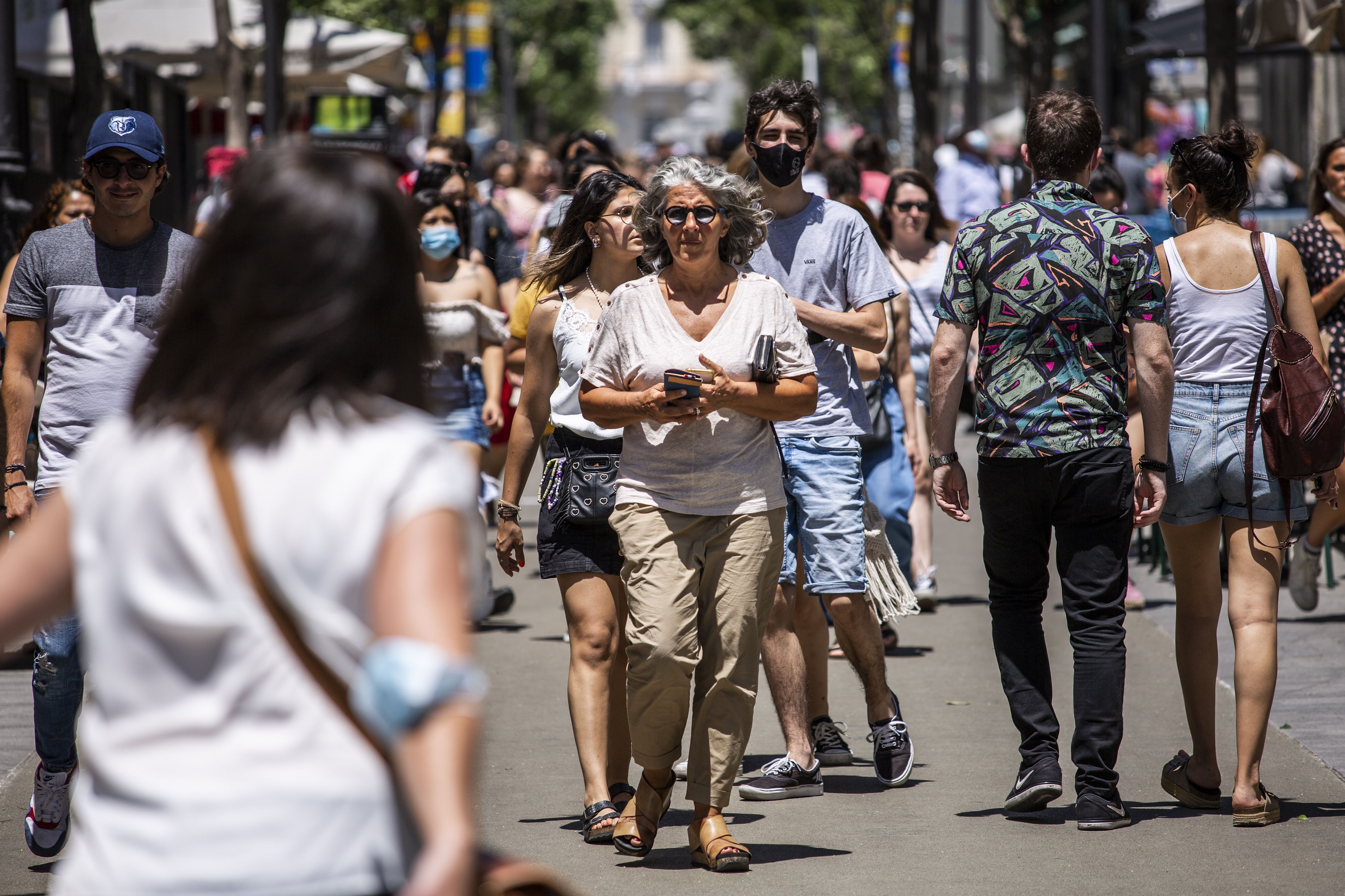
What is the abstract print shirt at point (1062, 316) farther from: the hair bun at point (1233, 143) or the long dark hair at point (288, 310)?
the long dark hair at point (288, 310)

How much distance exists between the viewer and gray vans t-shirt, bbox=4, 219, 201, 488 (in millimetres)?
4977

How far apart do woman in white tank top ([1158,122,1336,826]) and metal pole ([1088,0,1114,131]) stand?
28.4 ft

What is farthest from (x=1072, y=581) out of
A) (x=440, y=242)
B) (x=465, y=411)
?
(x=440, y=242)

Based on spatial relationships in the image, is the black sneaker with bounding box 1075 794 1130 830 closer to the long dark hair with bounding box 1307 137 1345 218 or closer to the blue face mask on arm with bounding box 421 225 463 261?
the long dark hair with bounding box 1307 137 1345 218

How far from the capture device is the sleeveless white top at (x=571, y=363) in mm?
5461

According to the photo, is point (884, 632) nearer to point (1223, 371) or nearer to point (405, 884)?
point (1223, 371)

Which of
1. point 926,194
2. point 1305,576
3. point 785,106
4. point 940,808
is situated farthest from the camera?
point 926,194

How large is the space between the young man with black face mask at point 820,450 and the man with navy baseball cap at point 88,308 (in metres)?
1.92

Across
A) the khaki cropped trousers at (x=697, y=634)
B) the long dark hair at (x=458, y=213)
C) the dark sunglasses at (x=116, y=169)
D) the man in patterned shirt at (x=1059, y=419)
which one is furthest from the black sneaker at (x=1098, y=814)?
the long dark hair at (x=458, y=213)

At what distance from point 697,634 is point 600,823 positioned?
2.41 feet

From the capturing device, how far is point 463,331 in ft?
27.7

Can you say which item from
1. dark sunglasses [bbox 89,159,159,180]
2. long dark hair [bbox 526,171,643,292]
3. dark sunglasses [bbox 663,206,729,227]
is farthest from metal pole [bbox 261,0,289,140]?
dark sunglasses [bbox 663,206,729,227]

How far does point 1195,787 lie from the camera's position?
17.9 feet

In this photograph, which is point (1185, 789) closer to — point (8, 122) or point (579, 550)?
point (579, 550)
